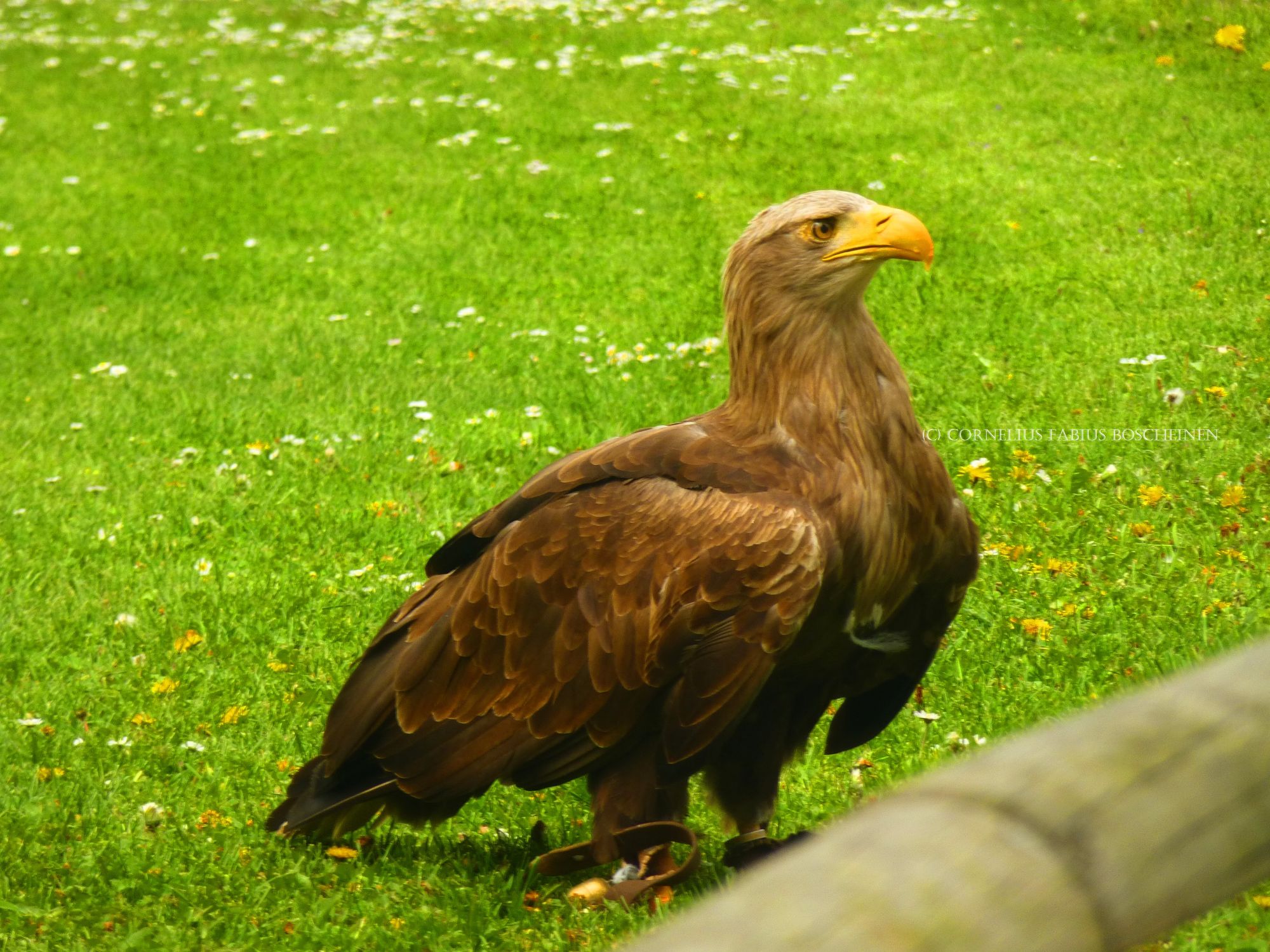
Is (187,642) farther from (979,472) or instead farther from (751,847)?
(979,472)

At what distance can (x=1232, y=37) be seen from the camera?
1157 centimetres

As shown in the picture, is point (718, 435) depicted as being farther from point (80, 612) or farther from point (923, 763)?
point (80, 612)

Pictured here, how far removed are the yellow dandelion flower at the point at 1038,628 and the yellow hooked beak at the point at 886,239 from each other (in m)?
1.71

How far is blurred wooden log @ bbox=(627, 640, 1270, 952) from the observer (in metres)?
1.24

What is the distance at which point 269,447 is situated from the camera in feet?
26.5

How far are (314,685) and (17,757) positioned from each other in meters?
1.04

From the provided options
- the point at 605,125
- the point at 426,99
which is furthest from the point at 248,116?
the point at 605,125

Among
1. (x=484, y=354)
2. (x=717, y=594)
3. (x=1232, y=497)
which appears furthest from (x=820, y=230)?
(x=484, y=354)

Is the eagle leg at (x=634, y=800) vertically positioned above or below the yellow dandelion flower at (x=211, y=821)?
above

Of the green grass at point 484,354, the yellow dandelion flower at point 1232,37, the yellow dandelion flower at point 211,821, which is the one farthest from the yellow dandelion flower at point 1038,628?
the yellow dandelion flower at point 1232,37

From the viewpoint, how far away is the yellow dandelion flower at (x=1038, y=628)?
16.8ft

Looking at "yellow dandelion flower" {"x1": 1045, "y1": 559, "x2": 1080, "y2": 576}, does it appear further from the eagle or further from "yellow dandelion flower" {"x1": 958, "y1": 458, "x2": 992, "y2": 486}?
the eagle

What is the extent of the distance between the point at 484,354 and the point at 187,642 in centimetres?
369

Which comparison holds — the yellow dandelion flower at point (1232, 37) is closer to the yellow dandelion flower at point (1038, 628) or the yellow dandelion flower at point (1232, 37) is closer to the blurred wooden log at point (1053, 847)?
the yellow dandelion flower at point (1038, 628)
